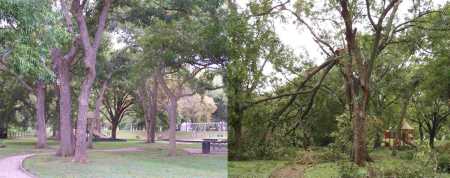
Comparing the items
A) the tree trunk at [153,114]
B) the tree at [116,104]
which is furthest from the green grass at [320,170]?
the tree at [116,104]

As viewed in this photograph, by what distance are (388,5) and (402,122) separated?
2.06 meters

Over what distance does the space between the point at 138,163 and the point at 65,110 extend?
0.76 meters

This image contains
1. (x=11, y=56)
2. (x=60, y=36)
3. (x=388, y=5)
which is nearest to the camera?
(x=11, y=56)

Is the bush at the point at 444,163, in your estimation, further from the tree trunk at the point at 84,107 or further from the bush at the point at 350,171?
the tree trunk at the point at 84,107

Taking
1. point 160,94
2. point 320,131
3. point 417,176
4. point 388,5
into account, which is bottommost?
point 417,176

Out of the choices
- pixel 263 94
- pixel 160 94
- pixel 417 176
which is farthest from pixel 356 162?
pixel 160 94

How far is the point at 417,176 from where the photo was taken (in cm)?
455

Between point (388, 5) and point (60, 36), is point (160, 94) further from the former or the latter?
point (388, 5)

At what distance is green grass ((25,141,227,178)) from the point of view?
13.5 feet

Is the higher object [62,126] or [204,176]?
[62,126]

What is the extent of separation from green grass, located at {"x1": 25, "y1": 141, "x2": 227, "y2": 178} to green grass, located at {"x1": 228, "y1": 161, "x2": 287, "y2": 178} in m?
0.43

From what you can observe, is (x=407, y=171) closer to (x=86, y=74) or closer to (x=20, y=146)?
(x=86, y=74)

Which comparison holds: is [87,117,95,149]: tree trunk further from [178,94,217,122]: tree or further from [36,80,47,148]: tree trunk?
[178,94,217,122]: tree

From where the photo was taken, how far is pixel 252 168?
495 centimetres
